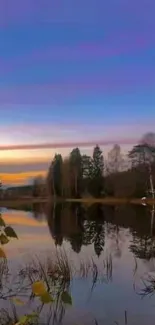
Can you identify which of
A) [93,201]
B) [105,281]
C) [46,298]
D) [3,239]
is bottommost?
[105,281]

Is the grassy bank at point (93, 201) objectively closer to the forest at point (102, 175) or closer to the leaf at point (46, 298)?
the forest at point (102, 175)

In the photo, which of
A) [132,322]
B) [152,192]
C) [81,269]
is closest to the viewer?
[132,322]

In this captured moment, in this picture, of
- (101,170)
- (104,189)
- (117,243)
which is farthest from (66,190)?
(117,243)

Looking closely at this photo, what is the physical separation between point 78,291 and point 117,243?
12.1 meters

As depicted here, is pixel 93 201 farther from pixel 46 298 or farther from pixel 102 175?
pixel 46 298

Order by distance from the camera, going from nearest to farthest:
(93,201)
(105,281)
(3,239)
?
(3,239) → (105,281) → (93,201)

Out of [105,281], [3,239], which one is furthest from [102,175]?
[3,239]

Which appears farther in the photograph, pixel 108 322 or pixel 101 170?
pixel 101 170


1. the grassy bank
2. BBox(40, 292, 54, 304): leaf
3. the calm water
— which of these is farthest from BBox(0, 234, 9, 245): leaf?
the grassy bank

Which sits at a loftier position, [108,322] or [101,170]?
[101,170]

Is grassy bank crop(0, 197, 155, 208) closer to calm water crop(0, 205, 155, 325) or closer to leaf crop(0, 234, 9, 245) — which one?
calm water crop(0, 205, 155, 325)

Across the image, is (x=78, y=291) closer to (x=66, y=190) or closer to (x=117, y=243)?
(x=117, y=243)

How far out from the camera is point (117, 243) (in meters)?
23.8

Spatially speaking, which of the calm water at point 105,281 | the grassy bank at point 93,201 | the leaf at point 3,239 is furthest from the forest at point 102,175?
the leaf at point 3,239
